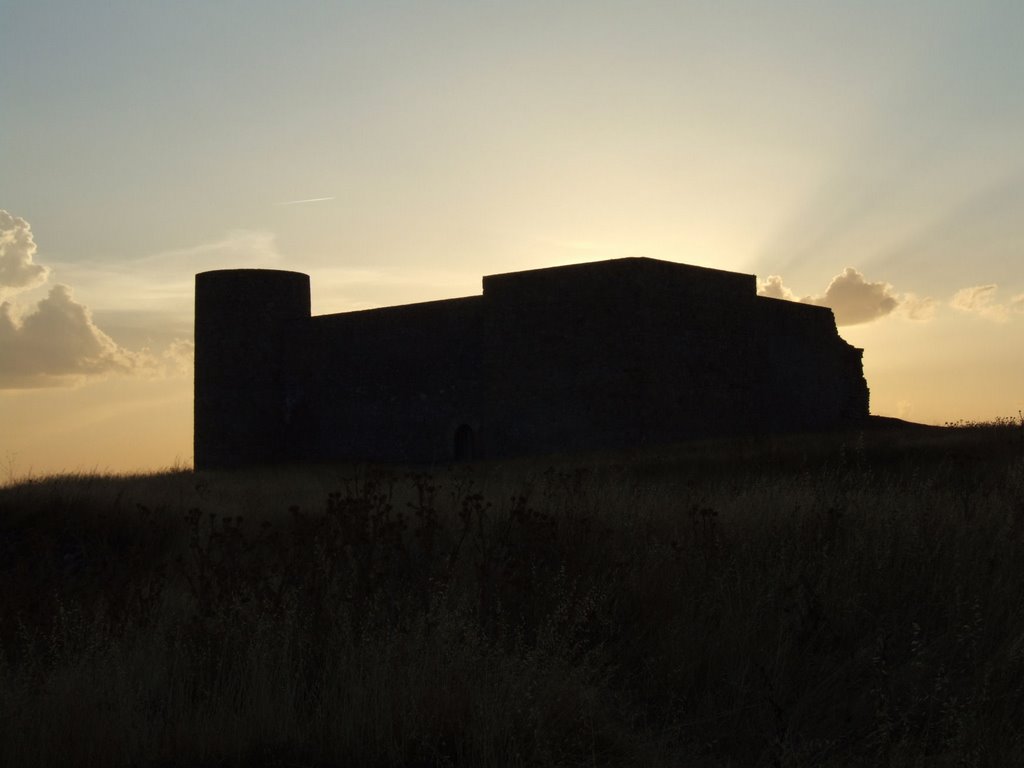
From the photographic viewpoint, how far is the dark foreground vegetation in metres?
4.10

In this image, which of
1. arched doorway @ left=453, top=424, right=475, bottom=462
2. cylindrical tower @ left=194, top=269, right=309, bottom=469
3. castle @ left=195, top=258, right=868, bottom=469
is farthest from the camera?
cylindrical tower @ left=194, top=269, right=309, bottom=469

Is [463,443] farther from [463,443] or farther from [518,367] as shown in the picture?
[518,367]

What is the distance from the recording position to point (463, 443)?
21797 millimetres

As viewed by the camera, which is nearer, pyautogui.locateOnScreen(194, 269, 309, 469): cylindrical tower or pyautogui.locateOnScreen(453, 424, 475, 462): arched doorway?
pyautogui.locateOnScreen(453, 424, 475, 462): arched doorway

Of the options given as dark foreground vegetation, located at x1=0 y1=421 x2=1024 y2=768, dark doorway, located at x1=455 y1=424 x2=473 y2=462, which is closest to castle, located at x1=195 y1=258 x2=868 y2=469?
dark doorway, located at x1=455 y1=424 x2=473 y2=462

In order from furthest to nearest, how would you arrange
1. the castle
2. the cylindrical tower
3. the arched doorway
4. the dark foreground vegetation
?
the cylindrical tower
the arched doorway
the castle
the dark foreground vegetation

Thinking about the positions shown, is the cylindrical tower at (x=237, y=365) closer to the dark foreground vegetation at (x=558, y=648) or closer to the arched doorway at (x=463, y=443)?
the arched doorway at (x=463, y=443)

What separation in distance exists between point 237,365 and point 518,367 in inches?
318

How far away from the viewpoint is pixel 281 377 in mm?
25188

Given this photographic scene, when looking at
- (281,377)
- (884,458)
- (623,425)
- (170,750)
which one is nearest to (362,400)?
(281,377)

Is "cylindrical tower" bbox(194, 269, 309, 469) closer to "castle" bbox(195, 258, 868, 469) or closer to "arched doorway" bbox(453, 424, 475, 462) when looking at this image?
"castle" bbox(195, 258, 868, 469)

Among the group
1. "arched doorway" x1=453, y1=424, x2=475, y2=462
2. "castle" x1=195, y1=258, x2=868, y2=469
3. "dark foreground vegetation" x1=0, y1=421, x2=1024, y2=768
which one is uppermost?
"castle" x1=195, y1=258, x2=868, y2=469

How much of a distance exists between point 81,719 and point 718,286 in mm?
17618

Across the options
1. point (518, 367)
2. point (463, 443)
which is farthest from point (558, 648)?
point (463, 443)
